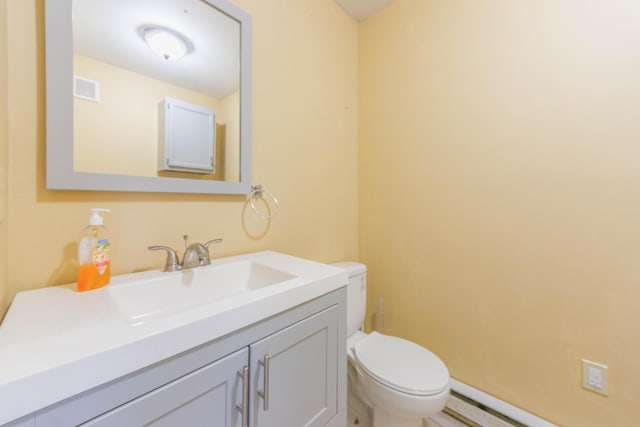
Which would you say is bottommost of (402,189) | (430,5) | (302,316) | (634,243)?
(302,316)

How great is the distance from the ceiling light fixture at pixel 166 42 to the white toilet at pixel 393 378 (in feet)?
4.12

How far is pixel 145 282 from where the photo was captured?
789 millimetres

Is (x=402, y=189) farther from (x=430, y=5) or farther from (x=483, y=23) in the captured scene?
(x=430, y=5)

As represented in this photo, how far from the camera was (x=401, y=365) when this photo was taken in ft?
3.68

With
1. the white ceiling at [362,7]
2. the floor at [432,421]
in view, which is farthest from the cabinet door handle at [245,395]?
the white ceiling at [362,7]

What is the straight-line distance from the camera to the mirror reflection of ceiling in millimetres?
811

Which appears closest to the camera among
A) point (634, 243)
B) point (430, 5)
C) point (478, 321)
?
point (634, 243)

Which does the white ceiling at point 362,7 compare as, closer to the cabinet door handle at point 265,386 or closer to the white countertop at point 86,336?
the white countertop at point 86,336

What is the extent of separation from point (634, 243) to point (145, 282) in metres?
1.77

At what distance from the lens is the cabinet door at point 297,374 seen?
649mm

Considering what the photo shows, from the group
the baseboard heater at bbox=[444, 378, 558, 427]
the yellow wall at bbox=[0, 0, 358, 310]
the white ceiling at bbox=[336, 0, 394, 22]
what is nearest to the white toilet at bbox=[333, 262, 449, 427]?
the baseboard heater at bbox=[444, 378, 558, 427]

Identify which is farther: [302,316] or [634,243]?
[634,243]

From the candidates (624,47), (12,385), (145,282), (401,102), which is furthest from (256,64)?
(624,47)

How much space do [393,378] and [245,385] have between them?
2.26 feet
